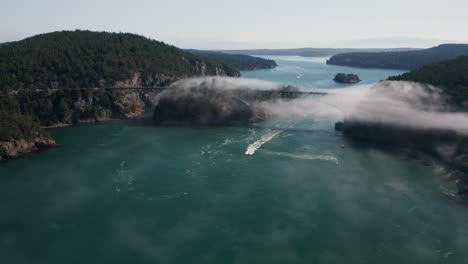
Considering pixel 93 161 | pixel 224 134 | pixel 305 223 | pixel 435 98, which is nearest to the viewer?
pixel 305 223

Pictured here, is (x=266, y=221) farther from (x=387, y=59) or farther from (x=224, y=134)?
(x=387, y=59)

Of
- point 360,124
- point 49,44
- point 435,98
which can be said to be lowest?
point 360,124

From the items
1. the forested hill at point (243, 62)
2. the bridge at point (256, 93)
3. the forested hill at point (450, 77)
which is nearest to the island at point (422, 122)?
the forested hill at point (450, 77)

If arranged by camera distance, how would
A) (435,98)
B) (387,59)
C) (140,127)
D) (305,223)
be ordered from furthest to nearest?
(387,59), (140,127), (435,98), (305,223)

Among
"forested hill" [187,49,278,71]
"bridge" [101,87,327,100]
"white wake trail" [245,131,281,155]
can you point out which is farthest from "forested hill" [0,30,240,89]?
"forested hill" [187,49,278,71]

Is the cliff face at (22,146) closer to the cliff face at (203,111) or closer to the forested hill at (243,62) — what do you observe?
the cliff face at (203,111)

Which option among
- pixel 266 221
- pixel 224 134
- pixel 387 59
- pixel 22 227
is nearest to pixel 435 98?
pixel 224 134

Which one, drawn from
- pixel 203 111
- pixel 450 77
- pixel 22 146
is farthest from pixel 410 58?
pixel 22 146
